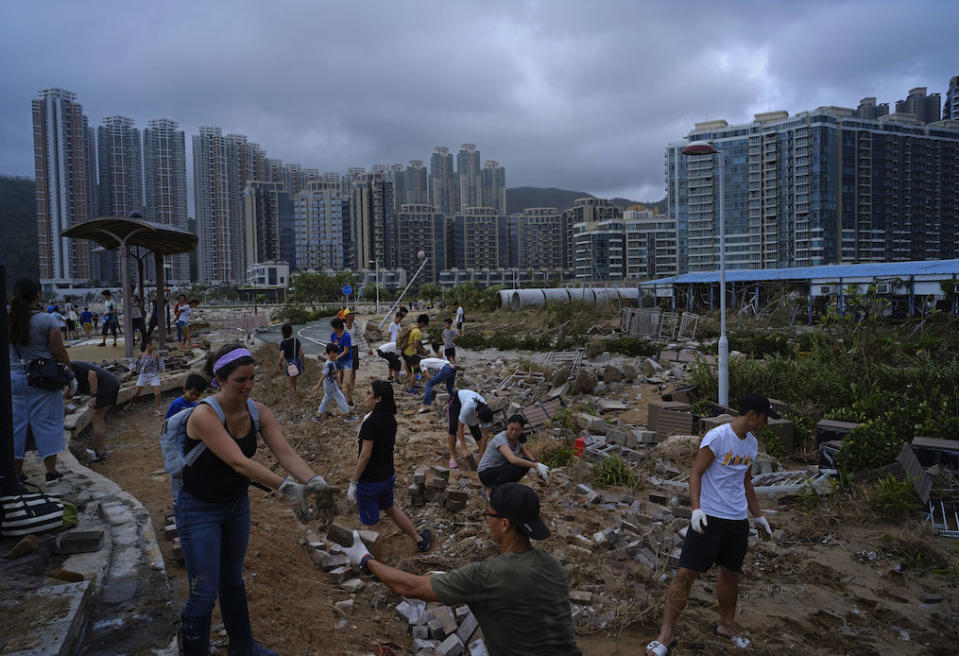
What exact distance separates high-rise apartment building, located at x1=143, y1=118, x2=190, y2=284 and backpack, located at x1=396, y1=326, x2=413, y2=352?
111 meters

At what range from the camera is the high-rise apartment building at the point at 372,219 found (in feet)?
392

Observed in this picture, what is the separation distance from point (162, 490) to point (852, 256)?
8401cm

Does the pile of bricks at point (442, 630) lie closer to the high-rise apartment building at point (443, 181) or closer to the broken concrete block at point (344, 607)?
the broken concrete block at point (344, 607)

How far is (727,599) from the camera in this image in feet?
13.2

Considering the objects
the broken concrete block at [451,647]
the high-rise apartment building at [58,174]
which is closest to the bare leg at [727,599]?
the broken concrete block at [451,647]

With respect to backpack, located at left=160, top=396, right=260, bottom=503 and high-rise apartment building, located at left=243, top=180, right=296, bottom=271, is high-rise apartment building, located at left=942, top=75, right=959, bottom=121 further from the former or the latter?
backpack, located at left=160, top=396, right=260, bottom=503

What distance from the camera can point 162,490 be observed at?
6.25 m

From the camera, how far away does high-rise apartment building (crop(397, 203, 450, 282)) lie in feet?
409

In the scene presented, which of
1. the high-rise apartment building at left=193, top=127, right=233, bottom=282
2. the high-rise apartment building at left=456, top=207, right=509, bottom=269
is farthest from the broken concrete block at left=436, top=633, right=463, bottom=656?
the high-rise apartment building at left=456, top=207, right=509, bottom=269

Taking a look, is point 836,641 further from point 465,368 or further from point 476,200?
point 476,200

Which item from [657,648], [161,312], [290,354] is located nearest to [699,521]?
[657,648]

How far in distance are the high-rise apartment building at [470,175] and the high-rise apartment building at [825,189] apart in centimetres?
11334

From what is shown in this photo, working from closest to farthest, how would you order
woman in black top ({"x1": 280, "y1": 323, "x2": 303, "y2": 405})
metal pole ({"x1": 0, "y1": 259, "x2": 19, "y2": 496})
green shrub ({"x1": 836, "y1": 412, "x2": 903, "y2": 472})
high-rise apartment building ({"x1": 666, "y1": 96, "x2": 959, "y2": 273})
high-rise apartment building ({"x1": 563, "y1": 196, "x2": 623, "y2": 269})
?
1. metal pole ({"x1": 0, "y1": 259, "x2": 19, "y2": 496})
2. green shrub ({"x1": 836, "y1": 412, "x2": 903, "y2": 472})
3. woman in black top ({"x1": 280, "y1": 323, "x2": 303, "y2": 405})
4. high-rise apartment building ({"x1": 666, "y1": 96, "x2": 959, "y2": 273})
5. high-rise apartment building ({"x1": 563, "y1": 196, "x2": 623, "y2": 269})

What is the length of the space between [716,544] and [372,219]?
394 feet
